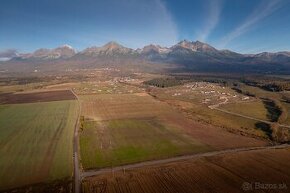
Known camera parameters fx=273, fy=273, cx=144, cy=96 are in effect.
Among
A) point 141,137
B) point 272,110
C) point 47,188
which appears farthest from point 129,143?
point 272,110

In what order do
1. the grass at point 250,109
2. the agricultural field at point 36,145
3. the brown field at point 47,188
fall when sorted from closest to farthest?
the brown field at point 47,188
the agricultural field at point 36,145
the grass at point 250,109

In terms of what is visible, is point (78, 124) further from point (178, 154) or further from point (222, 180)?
point (222, 180)

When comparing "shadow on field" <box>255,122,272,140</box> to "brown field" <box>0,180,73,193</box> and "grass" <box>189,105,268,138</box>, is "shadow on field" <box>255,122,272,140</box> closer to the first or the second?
"grass" <box>189,105,268,138</box>

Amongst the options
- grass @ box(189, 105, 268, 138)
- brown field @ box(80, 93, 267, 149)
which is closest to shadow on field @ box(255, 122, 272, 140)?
grass @ box(189, 105, 268, 138)

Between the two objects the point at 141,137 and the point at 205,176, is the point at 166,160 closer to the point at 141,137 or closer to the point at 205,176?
the point at 205,176

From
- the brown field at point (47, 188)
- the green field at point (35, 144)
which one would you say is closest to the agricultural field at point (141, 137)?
the green field at point (35, 144)

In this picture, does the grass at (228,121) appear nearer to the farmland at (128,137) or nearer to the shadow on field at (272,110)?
the shadow on field at (272,110)
